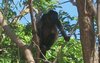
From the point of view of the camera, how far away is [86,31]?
287 centimetres

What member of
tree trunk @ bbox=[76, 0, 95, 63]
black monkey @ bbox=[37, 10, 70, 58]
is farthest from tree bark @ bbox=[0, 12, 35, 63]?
black monkey @ bbox=[37, 10, 70, 58]

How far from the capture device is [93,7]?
2.81 meters

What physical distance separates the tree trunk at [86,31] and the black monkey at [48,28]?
6.22 feet

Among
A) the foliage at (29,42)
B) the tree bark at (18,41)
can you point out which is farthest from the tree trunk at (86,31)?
the foliage at (29,42)

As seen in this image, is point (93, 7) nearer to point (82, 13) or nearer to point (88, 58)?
point (82, 13)

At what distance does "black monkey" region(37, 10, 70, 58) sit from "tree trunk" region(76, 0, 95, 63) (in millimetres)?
1895

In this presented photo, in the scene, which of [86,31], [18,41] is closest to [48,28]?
[18,41]

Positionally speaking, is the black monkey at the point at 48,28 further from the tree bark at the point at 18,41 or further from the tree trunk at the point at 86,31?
the tree trunk at the point at 86,31

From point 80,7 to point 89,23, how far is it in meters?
0.16

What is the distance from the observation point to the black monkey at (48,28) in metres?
4.96

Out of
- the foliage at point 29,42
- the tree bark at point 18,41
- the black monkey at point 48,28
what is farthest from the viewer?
the black monkey at point 48,28

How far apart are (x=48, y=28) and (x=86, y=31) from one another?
2422 millimetres

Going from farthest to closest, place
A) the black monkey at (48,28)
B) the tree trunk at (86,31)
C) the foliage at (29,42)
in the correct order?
1. the black monkey at (48,28)
2. the foliage at (29,42)
3. the tree trunk at (86,31)

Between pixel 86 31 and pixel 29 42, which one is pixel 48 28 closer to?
pixel 29 42
